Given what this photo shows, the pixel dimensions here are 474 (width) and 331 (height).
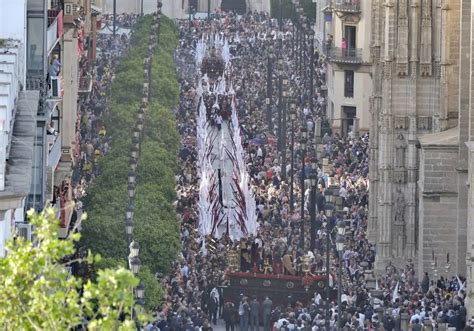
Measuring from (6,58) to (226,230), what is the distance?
34.8 metres

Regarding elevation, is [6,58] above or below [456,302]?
above

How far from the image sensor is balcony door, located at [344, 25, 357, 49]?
120537 mm

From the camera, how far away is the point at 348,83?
121812 mm

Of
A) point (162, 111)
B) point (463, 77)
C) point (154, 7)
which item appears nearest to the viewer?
point (463, 77)

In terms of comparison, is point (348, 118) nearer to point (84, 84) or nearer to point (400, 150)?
point (84, 84)

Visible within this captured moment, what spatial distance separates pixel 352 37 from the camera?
120938mm

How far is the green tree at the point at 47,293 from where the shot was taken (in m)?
29.2

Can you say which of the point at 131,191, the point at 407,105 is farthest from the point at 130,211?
the point at 407,105

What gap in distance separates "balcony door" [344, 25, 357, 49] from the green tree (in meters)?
90.8

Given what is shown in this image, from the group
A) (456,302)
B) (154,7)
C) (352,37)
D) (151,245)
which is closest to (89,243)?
(151,245)

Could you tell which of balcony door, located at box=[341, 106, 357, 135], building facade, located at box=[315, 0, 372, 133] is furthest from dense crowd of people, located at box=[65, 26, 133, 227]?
balcony door, located at box=[341, 106, 357, 135]

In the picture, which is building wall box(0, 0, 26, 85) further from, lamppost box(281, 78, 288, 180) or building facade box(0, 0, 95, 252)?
lamppost box(281, 78, 288, 180)

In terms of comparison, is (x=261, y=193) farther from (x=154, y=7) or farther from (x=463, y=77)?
(x=154, y=7)

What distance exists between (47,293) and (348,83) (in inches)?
3624
